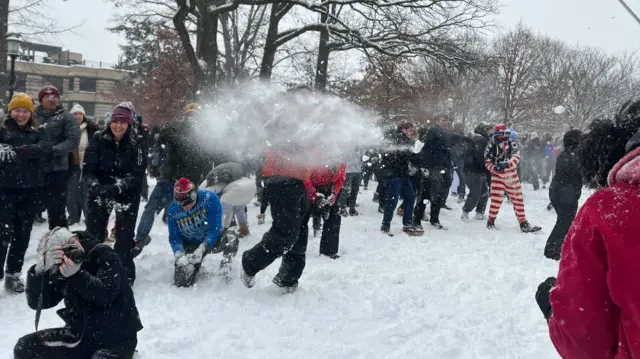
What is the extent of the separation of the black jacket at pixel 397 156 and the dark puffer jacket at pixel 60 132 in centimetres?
452

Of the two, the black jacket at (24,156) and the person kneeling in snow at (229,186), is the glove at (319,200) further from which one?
the black jacket at (24,156)

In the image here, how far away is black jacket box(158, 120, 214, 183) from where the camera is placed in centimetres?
614

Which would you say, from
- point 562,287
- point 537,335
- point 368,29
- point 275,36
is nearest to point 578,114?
point 368,29

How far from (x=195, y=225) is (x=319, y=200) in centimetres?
145

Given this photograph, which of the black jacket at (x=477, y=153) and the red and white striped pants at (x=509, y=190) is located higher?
the black jacket at (x=477, y=153)

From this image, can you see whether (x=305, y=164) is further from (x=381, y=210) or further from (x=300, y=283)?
(x=381, y=210)

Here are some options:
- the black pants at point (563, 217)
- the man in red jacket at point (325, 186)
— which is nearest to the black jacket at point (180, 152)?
the man in red jacket at point (325, 186)

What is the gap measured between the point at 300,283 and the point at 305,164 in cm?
134

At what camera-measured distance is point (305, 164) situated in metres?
4.38

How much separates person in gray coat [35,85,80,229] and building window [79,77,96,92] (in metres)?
54.1

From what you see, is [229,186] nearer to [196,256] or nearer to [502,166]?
[196,256]

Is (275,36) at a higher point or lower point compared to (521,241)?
higher

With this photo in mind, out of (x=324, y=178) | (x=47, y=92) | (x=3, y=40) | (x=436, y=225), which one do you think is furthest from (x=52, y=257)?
(x=3, y=40)

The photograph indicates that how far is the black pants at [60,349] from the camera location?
283cm
